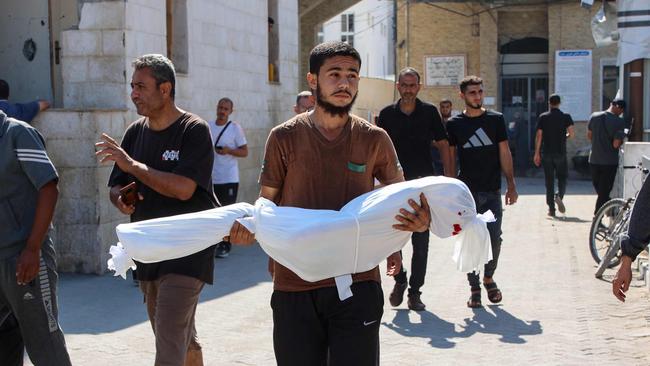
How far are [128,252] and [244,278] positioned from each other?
650 centimetres

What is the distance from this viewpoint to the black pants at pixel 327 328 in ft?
13.5

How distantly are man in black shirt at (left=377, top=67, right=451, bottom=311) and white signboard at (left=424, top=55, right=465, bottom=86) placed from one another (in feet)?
67.5

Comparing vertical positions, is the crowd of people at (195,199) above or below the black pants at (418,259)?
above

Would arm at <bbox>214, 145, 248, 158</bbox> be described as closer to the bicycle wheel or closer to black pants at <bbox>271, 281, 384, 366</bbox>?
the bicycle wheel

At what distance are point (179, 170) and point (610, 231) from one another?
730cm

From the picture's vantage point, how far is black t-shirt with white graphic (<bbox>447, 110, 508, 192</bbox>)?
8867 mm

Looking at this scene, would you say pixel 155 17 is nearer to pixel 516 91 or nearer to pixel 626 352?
pixel 626 352

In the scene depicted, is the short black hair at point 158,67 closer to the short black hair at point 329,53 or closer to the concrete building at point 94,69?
the short black hair at point 329,53

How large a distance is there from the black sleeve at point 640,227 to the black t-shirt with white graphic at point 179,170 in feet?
7.00

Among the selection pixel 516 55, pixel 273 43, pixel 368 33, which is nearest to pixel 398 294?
pixel 273 43

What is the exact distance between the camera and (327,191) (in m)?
4.23

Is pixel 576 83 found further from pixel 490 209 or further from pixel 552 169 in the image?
pixel 490 209

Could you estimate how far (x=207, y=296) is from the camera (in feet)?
31.4

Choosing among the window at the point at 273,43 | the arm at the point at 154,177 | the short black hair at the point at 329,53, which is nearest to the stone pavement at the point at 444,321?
the arm at the point at 154,177
